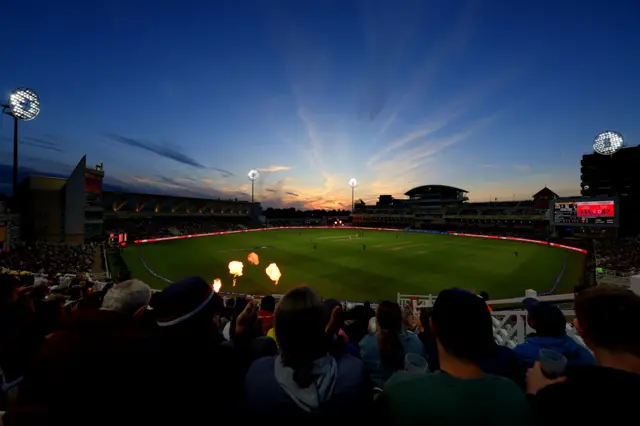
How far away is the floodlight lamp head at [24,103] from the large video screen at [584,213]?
7431cm

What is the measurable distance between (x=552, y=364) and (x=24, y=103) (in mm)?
45624

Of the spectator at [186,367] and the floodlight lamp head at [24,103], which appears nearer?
the spectator at [186,367]

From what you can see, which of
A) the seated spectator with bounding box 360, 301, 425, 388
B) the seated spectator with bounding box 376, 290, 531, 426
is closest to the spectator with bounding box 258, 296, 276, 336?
the seated spectator with bounding box 360, 301, 425, 388

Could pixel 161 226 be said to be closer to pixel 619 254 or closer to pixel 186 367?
pixel 186 367

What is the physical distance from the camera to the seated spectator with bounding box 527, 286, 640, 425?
4.11 ft

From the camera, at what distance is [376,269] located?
29875 mm

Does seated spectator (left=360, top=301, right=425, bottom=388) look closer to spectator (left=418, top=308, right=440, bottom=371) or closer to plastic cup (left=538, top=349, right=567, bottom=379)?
spectator (left=418, top=308, right=440, bottom=371)

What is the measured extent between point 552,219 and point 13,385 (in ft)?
200

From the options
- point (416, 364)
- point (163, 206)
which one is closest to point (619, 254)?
point (416, 364)

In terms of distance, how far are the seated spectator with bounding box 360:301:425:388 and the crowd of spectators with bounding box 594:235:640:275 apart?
93.8 ft

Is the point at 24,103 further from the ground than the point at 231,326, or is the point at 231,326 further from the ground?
the point at 24,103

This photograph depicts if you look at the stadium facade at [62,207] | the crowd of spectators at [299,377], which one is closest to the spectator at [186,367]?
the crowd of spectators at [299,377]

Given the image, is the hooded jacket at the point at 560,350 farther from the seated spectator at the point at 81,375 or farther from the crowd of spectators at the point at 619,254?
the crowd of spectators at the point at 619,254

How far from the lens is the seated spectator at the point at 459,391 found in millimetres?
1292
